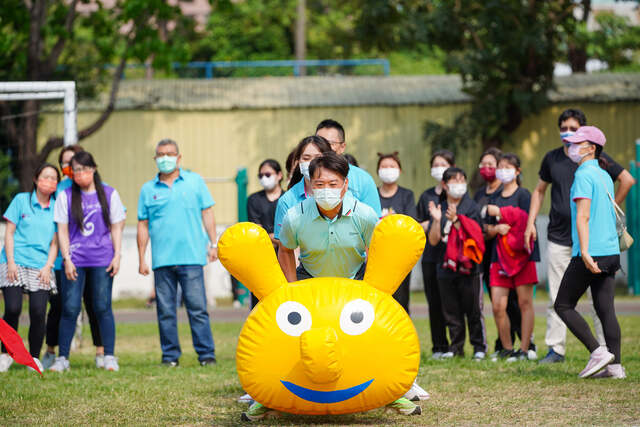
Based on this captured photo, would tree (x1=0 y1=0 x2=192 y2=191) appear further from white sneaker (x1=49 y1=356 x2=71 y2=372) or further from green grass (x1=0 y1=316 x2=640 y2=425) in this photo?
green grass (x1=0 y1=316 x2=640 y2=425)

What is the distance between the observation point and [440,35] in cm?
1953

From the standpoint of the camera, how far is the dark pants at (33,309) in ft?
29.9

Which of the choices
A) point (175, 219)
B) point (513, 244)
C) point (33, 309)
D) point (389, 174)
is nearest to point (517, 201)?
point (513, 244)

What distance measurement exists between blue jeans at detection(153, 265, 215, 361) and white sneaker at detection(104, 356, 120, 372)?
0.49 m

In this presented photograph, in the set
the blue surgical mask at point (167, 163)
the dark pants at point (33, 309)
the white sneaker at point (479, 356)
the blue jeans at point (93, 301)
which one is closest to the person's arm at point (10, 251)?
the dark pants at point (33, 309)

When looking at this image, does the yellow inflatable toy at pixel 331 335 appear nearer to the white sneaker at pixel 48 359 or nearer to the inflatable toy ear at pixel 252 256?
the inflatable toy ear at pixel 252 256

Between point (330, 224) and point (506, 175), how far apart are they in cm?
367

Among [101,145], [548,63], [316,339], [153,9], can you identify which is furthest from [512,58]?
[316,339]

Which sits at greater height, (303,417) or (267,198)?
(267,198)

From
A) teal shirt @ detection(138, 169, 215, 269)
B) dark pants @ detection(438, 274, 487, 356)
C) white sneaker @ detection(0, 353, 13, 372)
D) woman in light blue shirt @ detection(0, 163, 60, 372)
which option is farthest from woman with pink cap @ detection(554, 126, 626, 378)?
white sneaker @ detection(0, 353, 13, 372)

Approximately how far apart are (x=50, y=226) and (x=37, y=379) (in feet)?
5.23

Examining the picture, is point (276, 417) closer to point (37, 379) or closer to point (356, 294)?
point (356, 294)

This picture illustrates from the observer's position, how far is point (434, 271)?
988 cm

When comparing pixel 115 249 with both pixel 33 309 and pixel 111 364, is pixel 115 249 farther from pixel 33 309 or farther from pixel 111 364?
pixel 111 364
